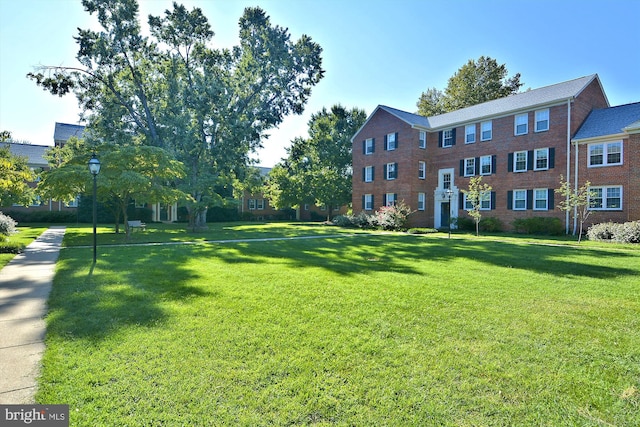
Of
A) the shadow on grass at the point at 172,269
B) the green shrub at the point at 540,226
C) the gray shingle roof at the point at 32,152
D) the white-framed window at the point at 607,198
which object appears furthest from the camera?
the gray shingle roof at the point at 32,152

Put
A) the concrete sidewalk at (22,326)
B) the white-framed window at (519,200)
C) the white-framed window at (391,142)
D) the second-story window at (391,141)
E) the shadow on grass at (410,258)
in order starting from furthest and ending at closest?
1. the white-framed window at (391,142)
2. the second-story window at (391,141)
3. the white-framed window at (519,200)
4. the shadow on grass at (410,258)
5. the concrete sidewalk at (22,326)

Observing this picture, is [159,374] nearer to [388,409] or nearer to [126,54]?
[388,409]

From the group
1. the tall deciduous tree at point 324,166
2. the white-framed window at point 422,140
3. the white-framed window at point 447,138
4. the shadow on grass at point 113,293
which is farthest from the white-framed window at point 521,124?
the shadow on grass at point 113,293

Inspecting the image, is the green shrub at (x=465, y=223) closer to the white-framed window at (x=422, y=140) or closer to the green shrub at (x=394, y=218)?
the green shrub at (x=394, y=218)

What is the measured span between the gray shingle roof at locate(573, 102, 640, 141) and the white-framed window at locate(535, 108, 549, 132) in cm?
180

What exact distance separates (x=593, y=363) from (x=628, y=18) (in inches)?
720

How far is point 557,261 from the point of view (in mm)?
9812

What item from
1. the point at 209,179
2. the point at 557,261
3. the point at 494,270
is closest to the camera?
the point at 494,270

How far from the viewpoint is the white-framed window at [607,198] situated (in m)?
18.6

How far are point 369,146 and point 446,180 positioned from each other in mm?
7444

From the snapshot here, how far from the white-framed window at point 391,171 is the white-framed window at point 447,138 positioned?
413 centimetres

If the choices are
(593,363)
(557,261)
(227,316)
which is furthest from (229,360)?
(557,261)

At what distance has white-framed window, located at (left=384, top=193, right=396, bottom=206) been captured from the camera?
28.4 m

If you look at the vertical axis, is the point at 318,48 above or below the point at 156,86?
above
